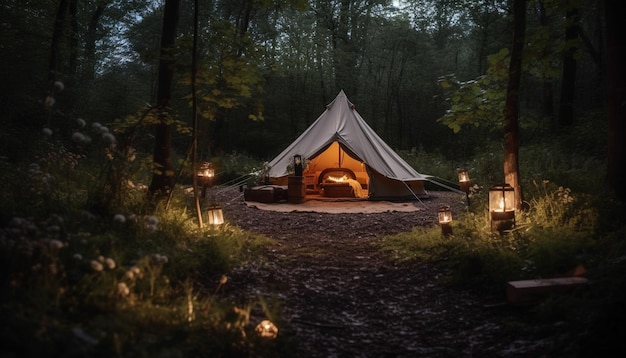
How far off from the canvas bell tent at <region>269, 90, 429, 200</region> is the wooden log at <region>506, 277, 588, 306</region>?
21.7ft

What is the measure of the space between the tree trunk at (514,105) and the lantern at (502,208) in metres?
0.57

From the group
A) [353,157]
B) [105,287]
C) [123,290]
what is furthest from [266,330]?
[353,157]

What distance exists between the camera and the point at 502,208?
17.5 feet

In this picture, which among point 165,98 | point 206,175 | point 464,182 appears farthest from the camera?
point 206,175

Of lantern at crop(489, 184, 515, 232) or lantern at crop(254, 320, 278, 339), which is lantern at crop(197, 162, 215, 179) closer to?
lantern at crop(489, 184, 515, 232)

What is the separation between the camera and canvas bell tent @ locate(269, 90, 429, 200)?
10.8 metres

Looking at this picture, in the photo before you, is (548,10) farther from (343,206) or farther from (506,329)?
(343,206)

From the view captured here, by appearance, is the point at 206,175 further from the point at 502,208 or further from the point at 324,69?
the point at 324,69

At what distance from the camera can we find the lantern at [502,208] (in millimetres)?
5301

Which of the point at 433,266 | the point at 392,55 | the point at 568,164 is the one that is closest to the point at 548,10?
the point at 433,266

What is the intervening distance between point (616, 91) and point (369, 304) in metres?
3.92

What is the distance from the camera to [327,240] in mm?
6664

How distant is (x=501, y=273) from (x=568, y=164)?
667 centimetres

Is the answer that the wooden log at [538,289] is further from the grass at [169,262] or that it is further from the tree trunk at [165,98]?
the tree trunk at [165,98]
